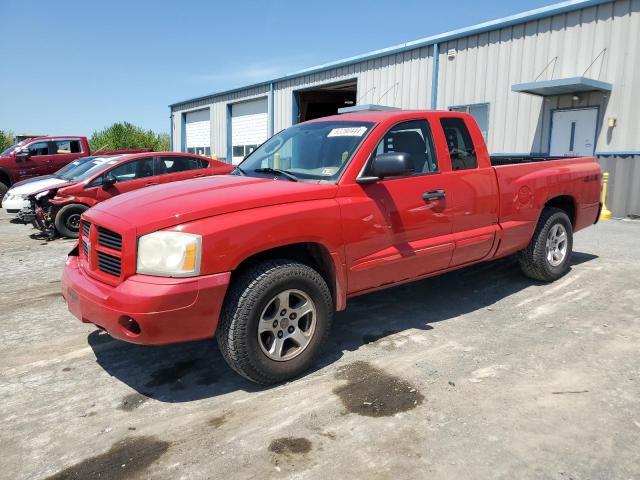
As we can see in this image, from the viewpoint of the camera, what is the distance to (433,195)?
13.9 ft

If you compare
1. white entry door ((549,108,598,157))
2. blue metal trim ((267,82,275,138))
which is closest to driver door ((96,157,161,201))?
white entry door ((549,108,598,157))

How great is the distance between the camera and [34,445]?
2.82 metres

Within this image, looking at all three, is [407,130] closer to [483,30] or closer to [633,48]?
[633,48]

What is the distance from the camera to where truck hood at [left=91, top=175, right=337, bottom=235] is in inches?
124

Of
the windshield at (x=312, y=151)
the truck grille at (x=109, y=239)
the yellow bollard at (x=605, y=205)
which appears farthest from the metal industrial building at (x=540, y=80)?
the truck grille at (x=109, y=239)

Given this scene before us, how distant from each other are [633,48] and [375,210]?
11.1 meters

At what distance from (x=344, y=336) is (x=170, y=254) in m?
1.83

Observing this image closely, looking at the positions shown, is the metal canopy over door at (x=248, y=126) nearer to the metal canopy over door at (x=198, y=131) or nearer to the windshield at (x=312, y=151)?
the metal canopy over door at (x=198, y=131)

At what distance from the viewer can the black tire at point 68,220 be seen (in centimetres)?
945

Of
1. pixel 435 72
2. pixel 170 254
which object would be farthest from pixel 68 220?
pixel 435 72

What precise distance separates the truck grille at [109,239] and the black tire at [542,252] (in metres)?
4.25

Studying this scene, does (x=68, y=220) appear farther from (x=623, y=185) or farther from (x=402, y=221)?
(x=623, y=185)

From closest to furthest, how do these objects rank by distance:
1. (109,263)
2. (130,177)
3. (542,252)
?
1. (109,263)
2. (542,252)
3. (130,177)

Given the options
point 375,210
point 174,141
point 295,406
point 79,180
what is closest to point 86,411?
point 295,406
